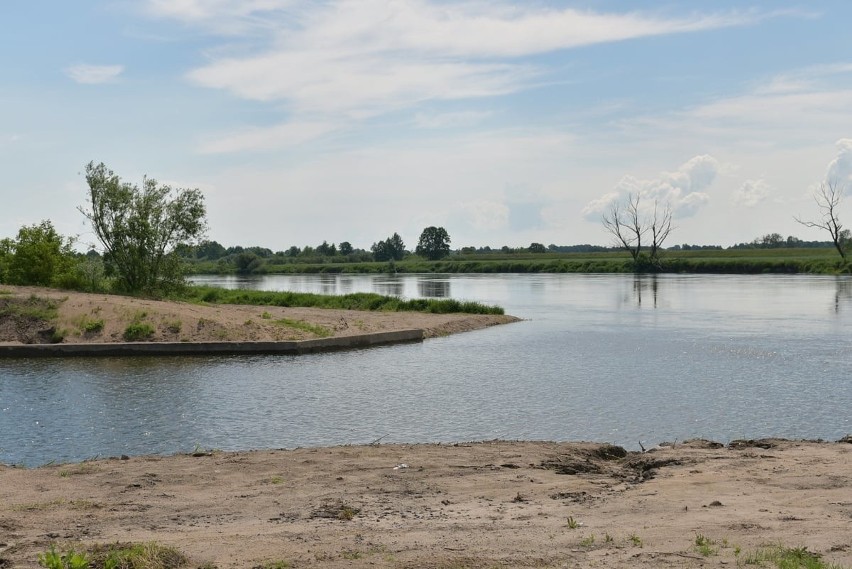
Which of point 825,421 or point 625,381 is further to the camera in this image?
point 625,381

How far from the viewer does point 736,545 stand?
20.9ft

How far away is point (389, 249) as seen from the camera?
179 metres

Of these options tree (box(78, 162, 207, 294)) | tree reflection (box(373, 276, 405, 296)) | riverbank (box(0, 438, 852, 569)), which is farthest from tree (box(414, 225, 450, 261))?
riverbank (box(0, 438, 852, 569))

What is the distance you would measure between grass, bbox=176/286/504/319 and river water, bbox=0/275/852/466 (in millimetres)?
9074

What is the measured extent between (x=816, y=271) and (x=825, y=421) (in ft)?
273

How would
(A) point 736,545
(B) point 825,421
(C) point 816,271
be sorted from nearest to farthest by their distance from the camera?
(A) point 736,545
(B) point 825,421
(C) point 816,271

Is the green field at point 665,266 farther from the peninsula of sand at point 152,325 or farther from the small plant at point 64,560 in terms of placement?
the small plant at point 64,560

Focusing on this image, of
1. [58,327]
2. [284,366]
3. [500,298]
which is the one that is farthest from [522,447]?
[500,298]

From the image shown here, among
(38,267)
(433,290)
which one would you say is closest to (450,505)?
(38,267)

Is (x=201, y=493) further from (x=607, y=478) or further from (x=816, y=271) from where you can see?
A: (x=816, y=271)

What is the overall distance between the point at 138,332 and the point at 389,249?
504 ft

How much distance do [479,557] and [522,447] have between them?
5177mm

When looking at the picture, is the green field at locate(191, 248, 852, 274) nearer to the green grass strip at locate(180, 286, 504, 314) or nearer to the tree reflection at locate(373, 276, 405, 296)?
the tree reflection at locate(373, 276, 405, 296)

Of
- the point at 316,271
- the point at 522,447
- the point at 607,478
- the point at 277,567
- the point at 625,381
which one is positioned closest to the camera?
the point at 277,567
